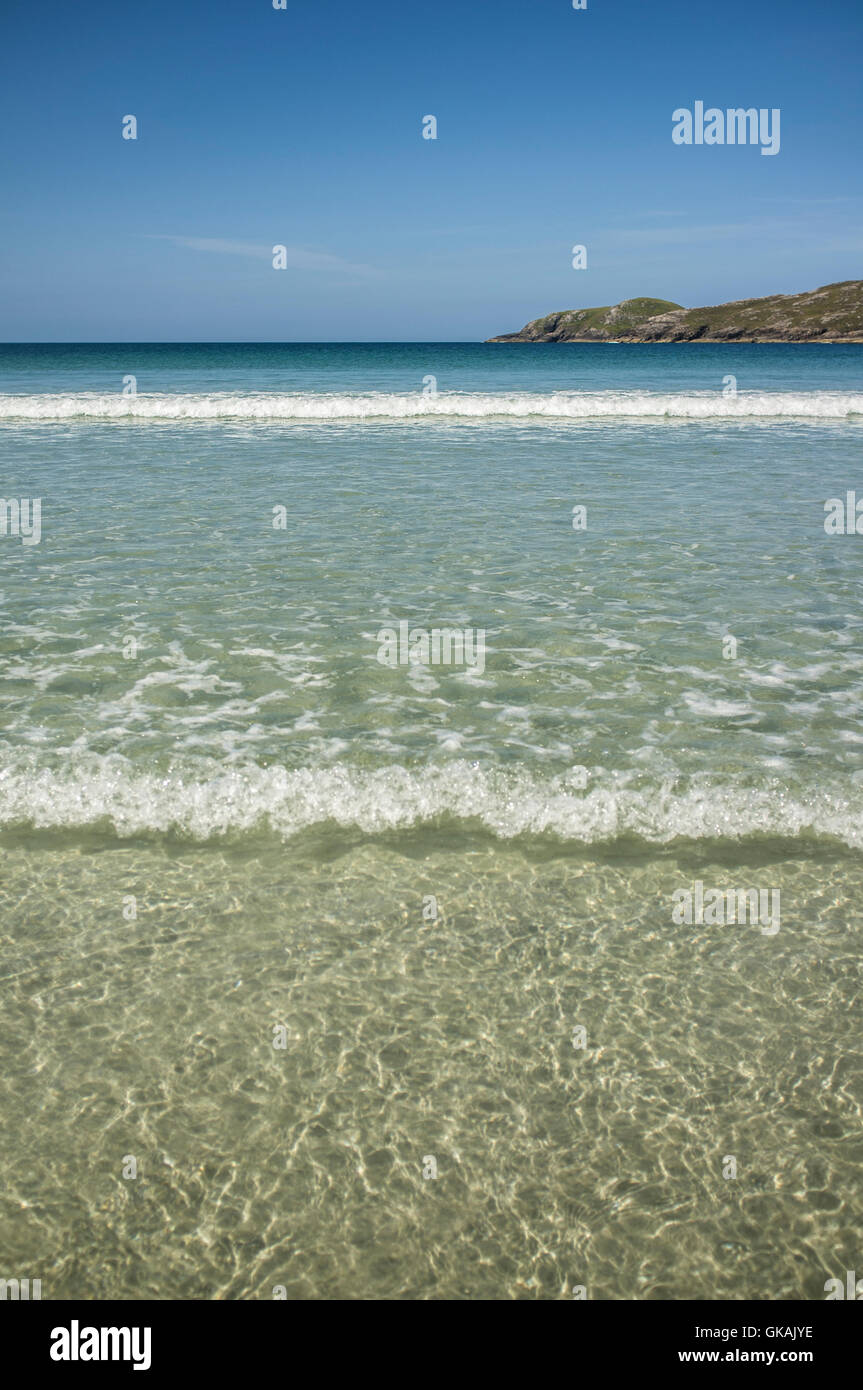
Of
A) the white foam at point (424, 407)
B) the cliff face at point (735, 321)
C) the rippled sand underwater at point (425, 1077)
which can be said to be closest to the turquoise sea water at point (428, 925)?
the rippled sand underwater at point (425, 1077)

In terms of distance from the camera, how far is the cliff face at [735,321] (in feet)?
397

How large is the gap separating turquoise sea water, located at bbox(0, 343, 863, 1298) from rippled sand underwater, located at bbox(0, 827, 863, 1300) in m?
0.02

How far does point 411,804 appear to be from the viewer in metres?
5.98

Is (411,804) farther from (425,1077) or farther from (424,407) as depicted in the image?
(424,407)

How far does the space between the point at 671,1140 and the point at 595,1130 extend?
32 cm

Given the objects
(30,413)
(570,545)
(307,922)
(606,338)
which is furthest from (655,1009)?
(606,338)

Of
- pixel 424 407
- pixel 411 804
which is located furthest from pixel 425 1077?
pixel 424 407

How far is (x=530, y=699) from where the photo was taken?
7.57 meters

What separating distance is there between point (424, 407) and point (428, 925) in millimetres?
31355

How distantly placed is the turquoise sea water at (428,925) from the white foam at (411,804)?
1.0 inches

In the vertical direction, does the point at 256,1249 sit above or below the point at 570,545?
below

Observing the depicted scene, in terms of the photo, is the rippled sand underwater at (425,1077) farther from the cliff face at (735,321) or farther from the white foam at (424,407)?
the cliff face at (735,321)

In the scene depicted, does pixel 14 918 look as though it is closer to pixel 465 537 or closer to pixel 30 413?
pixel 465 537

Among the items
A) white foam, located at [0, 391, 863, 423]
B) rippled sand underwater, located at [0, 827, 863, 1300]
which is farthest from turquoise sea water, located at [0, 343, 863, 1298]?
white foam, located at [0, 391, 863, 423]
